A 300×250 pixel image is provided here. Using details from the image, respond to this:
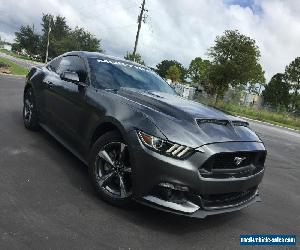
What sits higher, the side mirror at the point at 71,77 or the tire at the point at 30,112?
the side mirror at the point at 71,77

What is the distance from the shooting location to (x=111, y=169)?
4449mm

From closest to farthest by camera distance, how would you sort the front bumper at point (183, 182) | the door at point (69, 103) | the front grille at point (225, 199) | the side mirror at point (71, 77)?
the front bumper at point (183, 182), the front grille at point (225, 199), the door at point (69, 103), the side mirror at point (71, 77)

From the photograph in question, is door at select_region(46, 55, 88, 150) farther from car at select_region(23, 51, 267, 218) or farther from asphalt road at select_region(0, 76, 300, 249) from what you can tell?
asphalt road at select_region(0, 76, 300, 249)

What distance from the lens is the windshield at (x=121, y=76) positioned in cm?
536

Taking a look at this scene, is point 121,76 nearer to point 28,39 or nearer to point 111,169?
point 111,169

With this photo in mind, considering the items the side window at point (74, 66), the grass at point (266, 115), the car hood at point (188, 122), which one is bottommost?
the grass at point (266, 115)

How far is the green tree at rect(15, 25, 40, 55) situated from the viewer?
119438mm

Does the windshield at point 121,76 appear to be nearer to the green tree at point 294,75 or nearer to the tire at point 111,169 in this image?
the tire at point 111,169

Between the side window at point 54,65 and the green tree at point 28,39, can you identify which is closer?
the side window at point 54,65

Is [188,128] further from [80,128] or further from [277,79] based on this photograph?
[277,79]

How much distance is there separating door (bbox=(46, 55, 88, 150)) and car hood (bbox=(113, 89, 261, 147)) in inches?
27.7

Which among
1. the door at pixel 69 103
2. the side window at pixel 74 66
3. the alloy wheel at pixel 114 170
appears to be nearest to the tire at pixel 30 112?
the door at pixel 69 103

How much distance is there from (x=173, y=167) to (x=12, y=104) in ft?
26.2

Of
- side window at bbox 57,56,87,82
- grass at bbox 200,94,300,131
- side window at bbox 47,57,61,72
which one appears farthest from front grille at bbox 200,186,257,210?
grass at bbox 200,94,300,131
